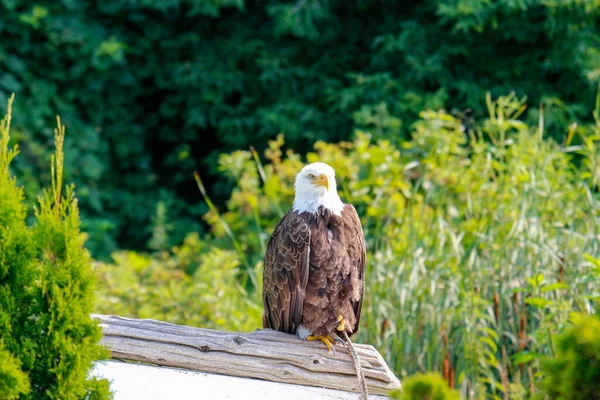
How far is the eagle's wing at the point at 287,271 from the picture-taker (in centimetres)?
318

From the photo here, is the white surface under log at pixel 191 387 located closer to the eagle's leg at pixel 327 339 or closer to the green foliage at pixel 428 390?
the eagle's leg at pixel 327 339

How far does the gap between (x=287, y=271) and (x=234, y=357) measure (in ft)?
1.38

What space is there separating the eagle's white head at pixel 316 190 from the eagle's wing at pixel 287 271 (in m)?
0.07

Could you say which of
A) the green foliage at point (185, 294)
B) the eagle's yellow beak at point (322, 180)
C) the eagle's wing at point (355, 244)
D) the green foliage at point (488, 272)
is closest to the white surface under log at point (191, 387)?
the eagle's wing at point (355, 244)

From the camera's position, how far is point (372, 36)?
26.5ft

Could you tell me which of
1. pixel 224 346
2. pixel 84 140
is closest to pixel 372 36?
pixel 84 140

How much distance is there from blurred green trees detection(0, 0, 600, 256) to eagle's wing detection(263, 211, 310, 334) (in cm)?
351

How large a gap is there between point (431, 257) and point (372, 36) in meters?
4.30

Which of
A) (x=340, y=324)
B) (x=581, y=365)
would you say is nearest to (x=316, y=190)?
(x=340, y=324)

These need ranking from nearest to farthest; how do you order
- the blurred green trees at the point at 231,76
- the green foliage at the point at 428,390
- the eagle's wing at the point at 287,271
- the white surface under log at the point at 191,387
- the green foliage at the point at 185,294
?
the green foliage at the point at 428,390 < the white surface under log at the point at 191,387 < the eagle's wing at the point at 287,271 < the green foliage at the point at 185,294 < the blurred green trees at the point at 231,76

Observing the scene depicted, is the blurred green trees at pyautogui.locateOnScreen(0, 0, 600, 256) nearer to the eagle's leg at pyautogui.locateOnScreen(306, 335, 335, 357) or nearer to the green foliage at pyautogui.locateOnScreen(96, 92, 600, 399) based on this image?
the green foliage at pyautogui.locateOnScreen(96, 92, 600, 399)

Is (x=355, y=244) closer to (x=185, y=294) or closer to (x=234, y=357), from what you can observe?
(x=234, y=357)

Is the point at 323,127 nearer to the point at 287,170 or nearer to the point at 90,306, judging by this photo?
the point at 287,170

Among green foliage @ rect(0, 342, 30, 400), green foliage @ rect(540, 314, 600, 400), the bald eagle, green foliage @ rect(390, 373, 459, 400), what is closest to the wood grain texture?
the bald eagle
